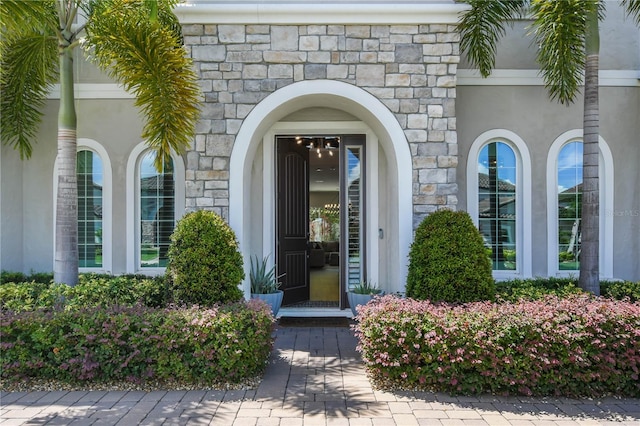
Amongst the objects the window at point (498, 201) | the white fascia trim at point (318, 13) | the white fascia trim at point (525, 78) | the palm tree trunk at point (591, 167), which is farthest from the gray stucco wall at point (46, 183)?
the palm tree trunk at point (591, 167)

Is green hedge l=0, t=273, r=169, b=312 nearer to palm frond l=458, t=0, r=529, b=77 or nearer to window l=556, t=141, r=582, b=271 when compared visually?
palm frond l=458, t=0, r=529, b=77

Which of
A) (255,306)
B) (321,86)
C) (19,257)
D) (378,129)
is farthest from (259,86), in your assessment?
(19,257)

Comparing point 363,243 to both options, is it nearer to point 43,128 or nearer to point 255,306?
point 255,306

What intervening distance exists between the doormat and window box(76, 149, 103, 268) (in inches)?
137

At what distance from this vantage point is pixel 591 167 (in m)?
5.54

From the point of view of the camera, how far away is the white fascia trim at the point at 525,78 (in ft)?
23.4

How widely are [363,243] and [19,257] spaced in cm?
594

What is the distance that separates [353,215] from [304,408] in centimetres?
399

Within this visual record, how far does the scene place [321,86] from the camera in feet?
19.8

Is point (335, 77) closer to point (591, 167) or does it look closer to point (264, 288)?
point (264, 288)

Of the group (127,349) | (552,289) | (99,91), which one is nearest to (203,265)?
(127,349)

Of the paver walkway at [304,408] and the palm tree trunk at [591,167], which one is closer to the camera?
the paver walkway at [304,408]

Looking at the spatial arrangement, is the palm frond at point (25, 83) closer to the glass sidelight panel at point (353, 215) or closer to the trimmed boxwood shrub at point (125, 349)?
the trimmed boxwood shrub at point (125, 349)

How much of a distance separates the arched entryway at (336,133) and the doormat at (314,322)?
34.9 inches
